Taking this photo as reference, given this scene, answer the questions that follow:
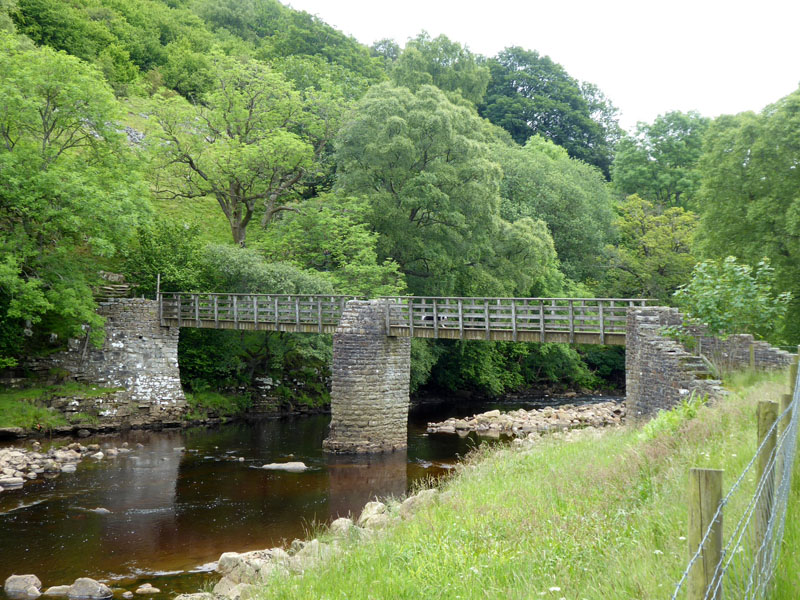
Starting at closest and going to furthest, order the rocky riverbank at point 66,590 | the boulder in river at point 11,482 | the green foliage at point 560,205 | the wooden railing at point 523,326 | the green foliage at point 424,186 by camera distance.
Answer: the rocky riverbank at point 66,590
the boulder in river at point 11,482
the wooden railing at point 523,326
the green foliage at point 424,186
the green foliage at point 560,205

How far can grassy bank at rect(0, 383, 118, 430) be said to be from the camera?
814 inches

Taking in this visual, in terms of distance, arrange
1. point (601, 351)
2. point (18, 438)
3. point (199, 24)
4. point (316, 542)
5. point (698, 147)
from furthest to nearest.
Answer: point (199, 24) < point (698, 147) < point (601, 351) < point (18, 438) < point (316, 542)

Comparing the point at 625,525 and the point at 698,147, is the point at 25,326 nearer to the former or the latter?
the point at 625,525

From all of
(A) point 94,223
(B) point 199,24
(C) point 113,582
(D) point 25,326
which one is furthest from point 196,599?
(B) point 199,24

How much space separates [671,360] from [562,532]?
911 cm

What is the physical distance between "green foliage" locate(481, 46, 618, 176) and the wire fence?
52.0 metres

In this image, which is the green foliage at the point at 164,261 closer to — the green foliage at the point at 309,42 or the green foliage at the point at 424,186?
the green foliage at the point at 424,186

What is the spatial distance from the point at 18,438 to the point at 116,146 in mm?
9386

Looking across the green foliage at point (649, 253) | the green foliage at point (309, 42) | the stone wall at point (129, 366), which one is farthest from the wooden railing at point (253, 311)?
the green foliage at point (309, 42)

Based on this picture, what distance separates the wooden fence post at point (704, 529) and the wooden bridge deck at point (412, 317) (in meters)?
15.2

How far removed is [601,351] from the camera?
38.2 meters

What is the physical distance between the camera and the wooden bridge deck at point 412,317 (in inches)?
743

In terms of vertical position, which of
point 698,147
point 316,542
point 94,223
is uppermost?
point 698,147

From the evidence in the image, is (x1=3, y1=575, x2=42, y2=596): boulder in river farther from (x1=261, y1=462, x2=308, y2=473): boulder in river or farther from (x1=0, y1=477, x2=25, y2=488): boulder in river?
(x1=261, y1=462, x2=308, y2=473): boulder in river
